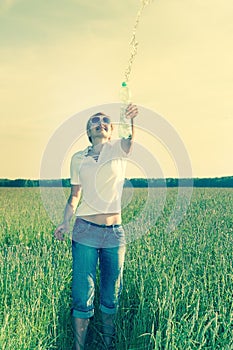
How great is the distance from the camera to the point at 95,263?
3.95 m

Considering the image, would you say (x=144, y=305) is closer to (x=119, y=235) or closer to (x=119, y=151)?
(x=119, y=235)

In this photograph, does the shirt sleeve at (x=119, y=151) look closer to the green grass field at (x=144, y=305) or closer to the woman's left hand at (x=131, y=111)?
the woman's left hand at (x=131, y=111)

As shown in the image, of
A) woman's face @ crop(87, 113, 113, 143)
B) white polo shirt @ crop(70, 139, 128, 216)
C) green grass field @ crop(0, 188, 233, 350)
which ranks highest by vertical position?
woman's face @ crop(87, 113, 113, 143)

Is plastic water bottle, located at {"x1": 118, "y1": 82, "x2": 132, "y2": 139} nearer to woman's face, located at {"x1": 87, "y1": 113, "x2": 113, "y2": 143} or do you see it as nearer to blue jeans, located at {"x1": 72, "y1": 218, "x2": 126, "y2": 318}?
woman's face, located at {"x1": 87, "y1": 113, "x2": 113, "y2": 143}

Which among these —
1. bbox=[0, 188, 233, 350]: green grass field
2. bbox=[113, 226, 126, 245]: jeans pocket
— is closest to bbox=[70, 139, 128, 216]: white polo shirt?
bbox=[113, 226, 126, 245]: jeans pocket

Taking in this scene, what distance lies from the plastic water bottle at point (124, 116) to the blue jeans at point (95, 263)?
0.68 meters

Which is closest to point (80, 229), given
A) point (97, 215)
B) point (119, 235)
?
point (97, 215)

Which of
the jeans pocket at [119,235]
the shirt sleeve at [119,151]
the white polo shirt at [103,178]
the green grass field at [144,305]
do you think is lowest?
the green grass field at [144,305]

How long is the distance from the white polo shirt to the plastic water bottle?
0.09 meters

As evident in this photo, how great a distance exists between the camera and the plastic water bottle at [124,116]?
143 inches

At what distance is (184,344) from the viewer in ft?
11.0

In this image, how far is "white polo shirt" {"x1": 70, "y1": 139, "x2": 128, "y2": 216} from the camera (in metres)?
3.82

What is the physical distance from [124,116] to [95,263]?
110 centimetres

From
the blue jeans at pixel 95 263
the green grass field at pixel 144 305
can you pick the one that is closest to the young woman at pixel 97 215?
the blue jeans at pixel 95 263
